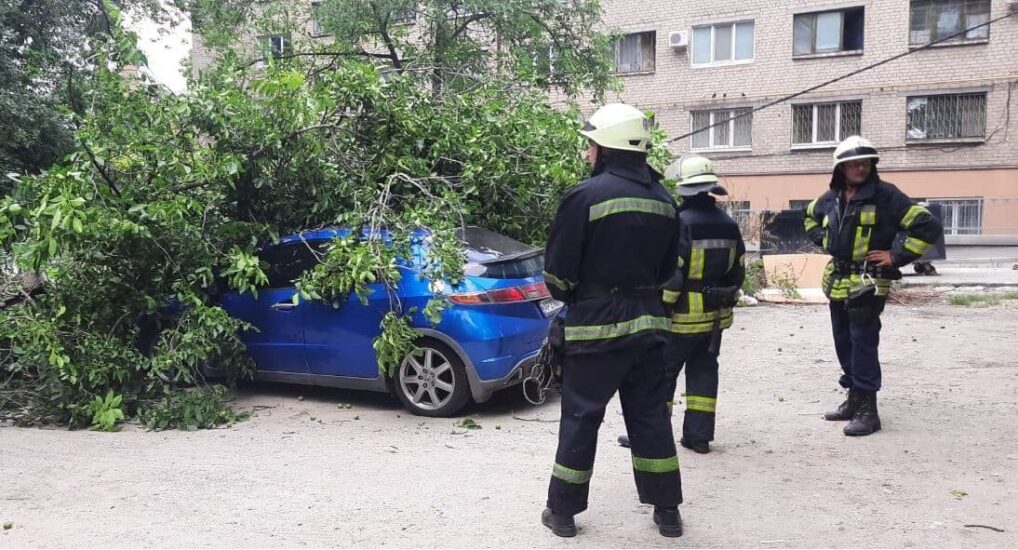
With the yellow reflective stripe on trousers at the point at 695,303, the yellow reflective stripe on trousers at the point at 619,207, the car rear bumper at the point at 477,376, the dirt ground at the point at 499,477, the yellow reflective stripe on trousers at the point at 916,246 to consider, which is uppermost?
the yellow reflective stripe on trousers at the point at 619,207

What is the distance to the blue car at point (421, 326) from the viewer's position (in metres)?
6.12

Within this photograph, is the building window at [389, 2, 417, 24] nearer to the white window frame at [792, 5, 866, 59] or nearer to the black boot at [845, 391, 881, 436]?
the black boot at [845, 391, 881, 436]

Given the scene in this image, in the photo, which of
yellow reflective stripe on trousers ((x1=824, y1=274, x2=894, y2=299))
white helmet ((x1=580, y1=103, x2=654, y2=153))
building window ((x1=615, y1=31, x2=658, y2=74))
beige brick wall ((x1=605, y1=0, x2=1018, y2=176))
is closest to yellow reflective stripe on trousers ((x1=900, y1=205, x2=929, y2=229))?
yellow reflective stripe on trousers ((x1=824, y1=274, x2=894, y2=299))

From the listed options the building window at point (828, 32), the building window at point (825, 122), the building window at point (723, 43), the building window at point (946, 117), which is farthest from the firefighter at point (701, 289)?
the building window at point (723, 43)

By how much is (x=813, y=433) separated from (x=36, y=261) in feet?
17.9

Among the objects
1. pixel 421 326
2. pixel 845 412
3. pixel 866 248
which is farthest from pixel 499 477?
pixel 866 248

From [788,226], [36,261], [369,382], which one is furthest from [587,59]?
[36,261]

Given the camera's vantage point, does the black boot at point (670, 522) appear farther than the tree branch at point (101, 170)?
No

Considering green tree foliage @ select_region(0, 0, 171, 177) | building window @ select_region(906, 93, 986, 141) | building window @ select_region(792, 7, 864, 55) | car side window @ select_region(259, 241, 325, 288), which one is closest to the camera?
car side window @ select_region(259, 241, 325, 288)

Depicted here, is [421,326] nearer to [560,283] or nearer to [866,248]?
[560,283]

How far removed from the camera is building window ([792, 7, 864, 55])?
23.1 meters

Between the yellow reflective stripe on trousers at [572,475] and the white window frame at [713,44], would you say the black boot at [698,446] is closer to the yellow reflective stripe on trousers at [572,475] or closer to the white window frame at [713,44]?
the yellow reflective stripe on trousers at [572,475]

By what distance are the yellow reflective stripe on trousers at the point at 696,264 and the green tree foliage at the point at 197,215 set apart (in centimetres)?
174

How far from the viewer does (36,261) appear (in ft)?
19.3
